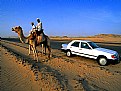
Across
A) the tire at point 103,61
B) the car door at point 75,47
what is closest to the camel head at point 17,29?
the car door at point 75,47

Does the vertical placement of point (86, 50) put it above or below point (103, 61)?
above

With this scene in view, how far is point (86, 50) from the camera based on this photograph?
15.4 metres

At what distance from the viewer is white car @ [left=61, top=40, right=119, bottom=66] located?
14.0m

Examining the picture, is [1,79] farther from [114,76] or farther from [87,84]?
[114,76]

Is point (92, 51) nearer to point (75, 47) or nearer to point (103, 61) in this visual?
point (103, 61)

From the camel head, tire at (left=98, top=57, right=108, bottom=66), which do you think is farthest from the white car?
the camel head

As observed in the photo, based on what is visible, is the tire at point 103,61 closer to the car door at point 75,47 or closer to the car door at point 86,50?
the car door at point 86,50

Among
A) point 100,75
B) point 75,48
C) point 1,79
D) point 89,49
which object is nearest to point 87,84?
point 100,75

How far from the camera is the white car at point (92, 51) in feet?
46.1

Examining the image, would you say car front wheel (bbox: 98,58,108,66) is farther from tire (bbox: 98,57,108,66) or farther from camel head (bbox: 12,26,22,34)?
camel head (bbox: 12,26,22,34)

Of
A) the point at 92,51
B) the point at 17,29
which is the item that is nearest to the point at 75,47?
the point at 92,51

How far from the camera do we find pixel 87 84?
8328mm

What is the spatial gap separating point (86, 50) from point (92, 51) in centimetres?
60

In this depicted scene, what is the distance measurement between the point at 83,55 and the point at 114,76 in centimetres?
542
